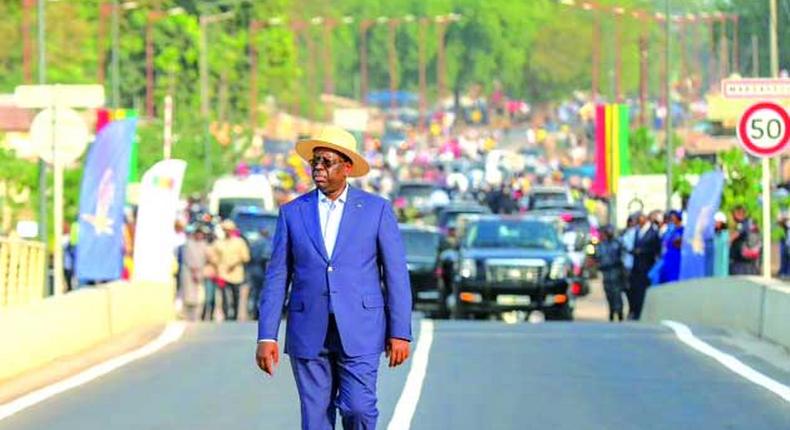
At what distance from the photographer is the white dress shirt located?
459 inches

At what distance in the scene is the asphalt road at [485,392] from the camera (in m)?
16.6

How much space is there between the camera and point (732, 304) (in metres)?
27.2

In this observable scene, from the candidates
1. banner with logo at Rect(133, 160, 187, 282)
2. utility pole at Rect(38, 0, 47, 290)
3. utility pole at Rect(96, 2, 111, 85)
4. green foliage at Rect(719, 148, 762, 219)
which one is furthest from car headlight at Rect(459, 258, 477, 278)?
utility pole at Rect(96, 2, 111, 85)

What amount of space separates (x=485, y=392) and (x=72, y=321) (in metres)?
6.01

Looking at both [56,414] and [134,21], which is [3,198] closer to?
[56,414]

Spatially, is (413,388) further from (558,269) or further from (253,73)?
(253,73)

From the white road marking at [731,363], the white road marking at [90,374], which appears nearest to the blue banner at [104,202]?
the white road marking at [90,374]

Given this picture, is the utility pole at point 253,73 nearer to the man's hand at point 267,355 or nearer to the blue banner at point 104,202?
the blue banner at point 104,202

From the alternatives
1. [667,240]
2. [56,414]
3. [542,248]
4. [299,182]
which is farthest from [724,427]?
[299,182]

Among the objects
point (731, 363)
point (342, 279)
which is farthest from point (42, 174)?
point (342, 279)

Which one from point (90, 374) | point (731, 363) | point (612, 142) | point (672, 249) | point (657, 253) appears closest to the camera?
point (90, 374)

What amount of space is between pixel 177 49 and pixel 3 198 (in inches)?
2013

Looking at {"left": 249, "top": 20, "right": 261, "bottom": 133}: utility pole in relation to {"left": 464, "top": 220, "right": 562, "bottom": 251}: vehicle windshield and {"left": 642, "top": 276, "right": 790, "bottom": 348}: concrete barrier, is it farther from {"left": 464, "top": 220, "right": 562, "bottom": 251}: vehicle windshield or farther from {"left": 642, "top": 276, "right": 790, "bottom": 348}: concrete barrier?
{"left": 642, "top": 276, "right": 790, "bottom": 348}: concrete barrier

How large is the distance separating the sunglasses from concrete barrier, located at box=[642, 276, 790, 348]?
1223cm
